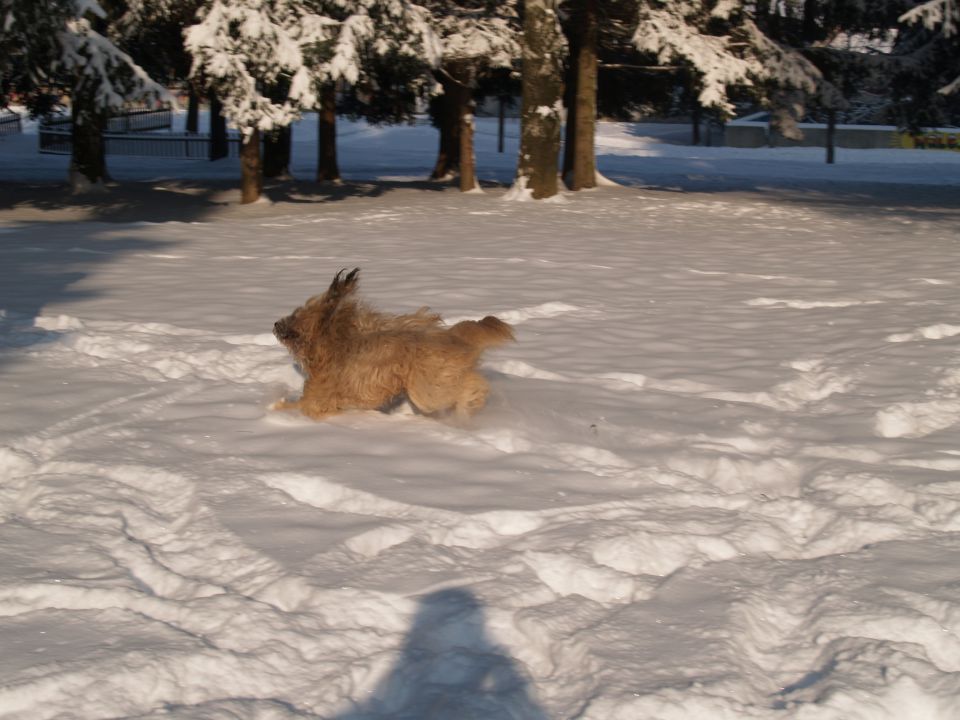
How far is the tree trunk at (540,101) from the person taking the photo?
2075 cm

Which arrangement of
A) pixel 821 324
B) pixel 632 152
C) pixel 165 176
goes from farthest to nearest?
pixel 632 152, pixel 165 176, pixel 821 324

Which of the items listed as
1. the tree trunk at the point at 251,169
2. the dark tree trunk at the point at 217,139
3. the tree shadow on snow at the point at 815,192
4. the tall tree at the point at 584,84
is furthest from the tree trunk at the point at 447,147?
the dark tree trunk at the point at 217,139

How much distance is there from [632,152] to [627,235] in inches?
1368

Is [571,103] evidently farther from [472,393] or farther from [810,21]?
[472,393]

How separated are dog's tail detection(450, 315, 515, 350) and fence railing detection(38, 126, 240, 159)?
124 feet

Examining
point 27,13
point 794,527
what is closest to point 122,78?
point 27,13

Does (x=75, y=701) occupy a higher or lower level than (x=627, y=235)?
lower

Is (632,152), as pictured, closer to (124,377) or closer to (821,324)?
(821,324)

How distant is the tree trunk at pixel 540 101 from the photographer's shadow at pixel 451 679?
59.8ft

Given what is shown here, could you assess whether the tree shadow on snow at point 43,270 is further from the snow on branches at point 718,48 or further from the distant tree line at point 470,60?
the snow on branches at point 718,48

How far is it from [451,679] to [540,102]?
746 inches

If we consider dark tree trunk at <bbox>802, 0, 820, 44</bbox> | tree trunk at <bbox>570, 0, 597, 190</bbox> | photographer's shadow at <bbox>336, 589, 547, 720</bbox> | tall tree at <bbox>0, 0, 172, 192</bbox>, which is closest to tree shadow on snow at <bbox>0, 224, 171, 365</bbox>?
tall tree at <bbox>0, 0, 172, 192</bbox>

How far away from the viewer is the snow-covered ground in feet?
11.5

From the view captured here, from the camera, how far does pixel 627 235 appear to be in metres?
16.1
